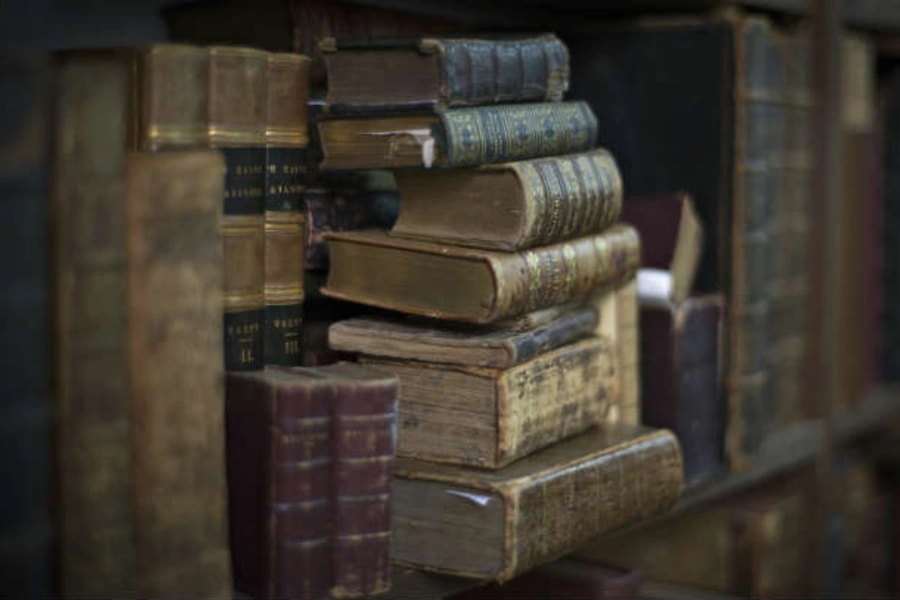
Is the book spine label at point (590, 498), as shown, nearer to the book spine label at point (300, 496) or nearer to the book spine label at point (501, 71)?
the book spine label at point (300, 496)

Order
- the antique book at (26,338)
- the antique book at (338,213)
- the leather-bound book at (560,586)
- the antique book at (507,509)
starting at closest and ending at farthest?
the antique book at (26,338), the antique book at (507,509), the antique book at (338,213), the leather-bound book at (560,586)

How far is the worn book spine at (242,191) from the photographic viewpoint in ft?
3.59

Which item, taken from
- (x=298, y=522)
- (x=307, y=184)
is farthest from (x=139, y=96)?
(x=298, y=522)

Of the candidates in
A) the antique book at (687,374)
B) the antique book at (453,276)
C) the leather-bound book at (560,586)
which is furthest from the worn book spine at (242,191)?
the antique book at (687,374)

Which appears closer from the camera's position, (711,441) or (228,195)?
(228,195)

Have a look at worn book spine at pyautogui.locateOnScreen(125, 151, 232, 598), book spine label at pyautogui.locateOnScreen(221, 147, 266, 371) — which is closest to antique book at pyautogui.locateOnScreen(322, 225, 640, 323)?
book spine label at pyautogui.locateOnScreen(221, 147, 266, 371)

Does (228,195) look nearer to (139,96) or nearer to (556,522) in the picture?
(139,96)

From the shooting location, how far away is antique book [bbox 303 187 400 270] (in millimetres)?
1258

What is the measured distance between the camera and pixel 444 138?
45.3 inches

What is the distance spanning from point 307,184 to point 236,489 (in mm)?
324

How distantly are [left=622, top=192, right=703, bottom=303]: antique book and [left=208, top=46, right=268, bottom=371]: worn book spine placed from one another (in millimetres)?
586

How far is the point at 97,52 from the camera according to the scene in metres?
0.98

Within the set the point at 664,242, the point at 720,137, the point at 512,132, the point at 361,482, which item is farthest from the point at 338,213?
the point at 720,137

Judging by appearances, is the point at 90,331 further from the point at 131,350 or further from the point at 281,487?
the point at 281,487
